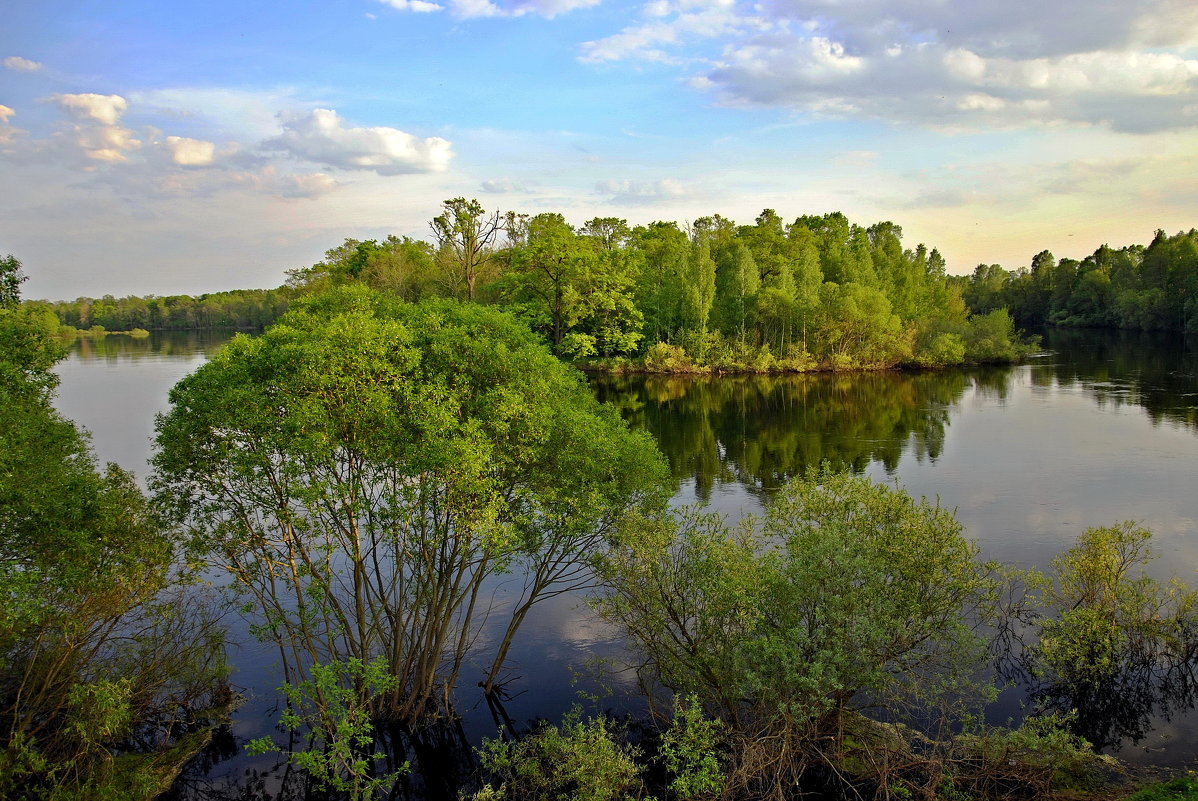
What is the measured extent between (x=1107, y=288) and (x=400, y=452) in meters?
158

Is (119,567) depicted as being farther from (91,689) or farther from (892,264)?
(892,264)

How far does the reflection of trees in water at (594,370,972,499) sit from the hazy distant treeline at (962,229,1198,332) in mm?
55823

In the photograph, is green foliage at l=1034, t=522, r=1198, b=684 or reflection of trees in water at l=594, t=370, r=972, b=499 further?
reflection of trees in water at l=594, t=370, r=972, b=499

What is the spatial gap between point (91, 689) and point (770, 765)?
1290cm

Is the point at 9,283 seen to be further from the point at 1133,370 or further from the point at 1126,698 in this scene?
the point at 1133,370

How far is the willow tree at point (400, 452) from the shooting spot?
591 inches

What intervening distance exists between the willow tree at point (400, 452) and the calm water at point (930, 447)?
4378 mm

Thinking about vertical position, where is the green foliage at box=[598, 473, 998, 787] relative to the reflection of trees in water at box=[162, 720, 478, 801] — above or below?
above

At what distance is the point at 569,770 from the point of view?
14.0 metres

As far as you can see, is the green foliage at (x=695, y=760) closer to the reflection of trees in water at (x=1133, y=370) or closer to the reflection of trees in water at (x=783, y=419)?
the reflection of trees in water at (x=783, y=419)

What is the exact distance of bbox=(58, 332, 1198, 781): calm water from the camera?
22.0 metres

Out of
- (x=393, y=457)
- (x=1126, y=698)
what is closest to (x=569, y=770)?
(x=393, y=457)

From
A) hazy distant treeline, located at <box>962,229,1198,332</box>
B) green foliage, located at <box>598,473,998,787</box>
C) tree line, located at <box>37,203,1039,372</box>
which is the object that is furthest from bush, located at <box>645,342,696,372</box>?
green foliage, located at <box>598,473,998,787</box>

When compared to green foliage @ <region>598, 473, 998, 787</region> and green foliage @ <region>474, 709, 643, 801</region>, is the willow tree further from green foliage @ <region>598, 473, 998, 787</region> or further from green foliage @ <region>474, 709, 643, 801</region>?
green foliage @ <region>474, 709, 643, 801</region>
